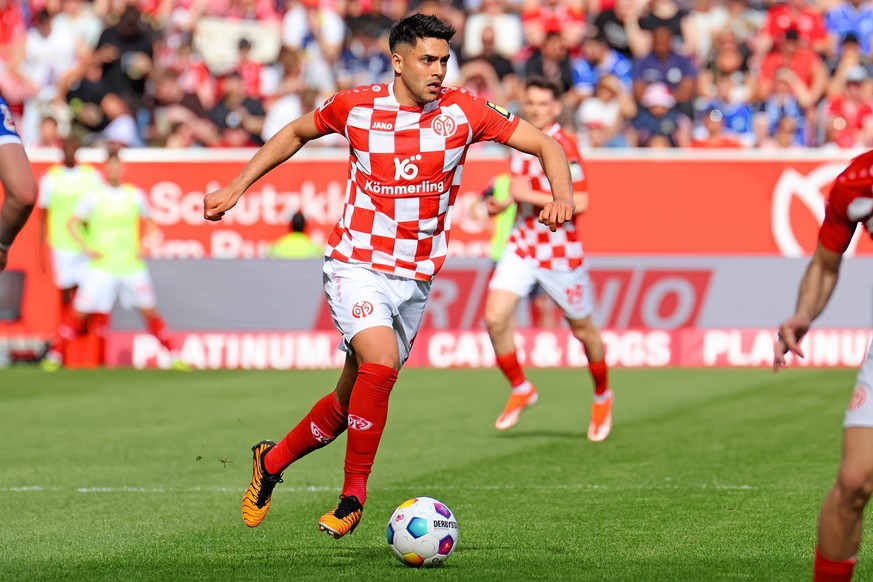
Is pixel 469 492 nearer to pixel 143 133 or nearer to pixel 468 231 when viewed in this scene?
pixel 468 231

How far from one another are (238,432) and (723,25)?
12.6 m

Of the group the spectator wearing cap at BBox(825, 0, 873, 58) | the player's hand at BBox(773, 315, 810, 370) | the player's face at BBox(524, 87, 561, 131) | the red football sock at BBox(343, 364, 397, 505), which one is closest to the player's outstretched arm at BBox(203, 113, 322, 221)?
the red football sock at BBox(343, 364, 397, 505)

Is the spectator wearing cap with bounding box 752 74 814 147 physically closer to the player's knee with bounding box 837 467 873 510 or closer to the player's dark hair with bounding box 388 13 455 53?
the player's dark hair with bounding box 388 13 455 53

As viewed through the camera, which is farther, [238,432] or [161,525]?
[238,432]

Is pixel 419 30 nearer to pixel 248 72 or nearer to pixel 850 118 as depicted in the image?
pixel 850 118

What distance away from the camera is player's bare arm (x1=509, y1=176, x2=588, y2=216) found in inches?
430

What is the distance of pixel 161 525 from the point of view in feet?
25.5

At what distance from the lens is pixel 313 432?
7297 millimetres

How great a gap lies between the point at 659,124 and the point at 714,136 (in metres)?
0.76

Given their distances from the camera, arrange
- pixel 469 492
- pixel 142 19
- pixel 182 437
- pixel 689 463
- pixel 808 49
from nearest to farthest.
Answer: pixel 469 492 < pixel 689 463 < pixel 182 437 < pixel 808 49 < pixel 142 19

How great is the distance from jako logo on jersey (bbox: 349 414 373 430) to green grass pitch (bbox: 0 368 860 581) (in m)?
0.58

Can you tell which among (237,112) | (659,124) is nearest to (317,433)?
(659,124)

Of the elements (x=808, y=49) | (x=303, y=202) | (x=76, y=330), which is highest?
(x=808, y=49)

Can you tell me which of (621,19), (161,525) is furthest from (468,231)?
(161,525)
